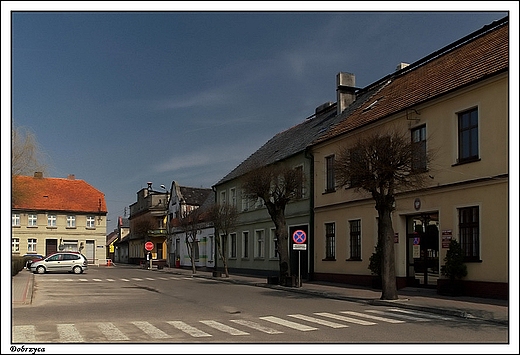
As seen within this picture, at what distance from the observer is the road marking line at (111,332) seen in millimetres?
11289

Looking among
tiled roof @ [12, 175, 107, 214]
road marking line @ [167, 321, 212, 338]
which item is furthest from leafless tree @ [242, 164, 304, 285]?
tiled roof @ [12, 175, 107, 214]

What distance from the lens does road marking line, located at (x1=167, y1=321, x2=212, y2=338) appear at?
1163 cm

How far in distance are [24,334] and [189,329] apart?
10.7ft

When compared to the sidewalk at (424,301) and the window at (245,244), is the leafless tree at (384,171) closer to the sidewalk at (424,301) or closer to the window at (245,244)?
the sidewalk at (424,301)

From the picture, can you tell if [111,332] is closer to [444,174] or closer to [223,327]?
[223,327]

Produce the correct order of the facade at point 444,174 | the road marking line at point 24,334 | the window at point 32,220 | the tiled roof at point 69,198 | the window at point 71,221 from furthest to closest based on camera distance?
the window at point 71,221 → the tiled roof at point 69,198 → the window at point 32,220 → the facade at point 444,174 → the road marking line at point 24,334

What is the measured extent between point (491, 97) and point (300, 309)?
359 inches

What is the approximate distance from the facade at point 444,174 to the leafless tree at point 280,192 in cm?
252

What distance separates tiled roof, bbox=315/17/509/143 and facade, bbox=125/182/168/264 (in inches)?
1713

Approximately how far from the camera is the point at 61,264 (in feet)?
138

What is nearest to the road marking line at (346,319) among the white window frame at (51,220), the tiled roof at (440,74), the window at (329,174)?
the tiled roof at (440,74)

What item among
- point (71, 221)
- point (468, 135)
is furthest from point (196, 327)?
point (71, 221)

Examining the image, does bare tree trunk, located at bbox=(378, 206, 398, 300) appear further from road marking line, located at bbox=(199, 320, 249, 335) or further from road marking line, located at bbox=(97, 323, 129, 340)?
road marking line, located at bbox=(97, 323, 129, 340)

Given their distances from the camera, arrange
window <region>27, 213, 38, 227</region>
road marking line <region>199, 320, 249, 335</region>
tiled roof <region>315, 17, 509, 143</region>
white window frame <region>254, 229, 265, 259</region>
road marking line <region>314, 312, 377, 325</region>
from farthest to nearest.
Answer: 1. window <region>27, 213, 38, 227</region>
2. white window frame <region>254, 229, 265, 259</region>
3. tiled roof <region>315, 17, 509, 143</region>
4. road marking line <region>314, 312, 377, 325</region>
5. road marking line <region>199, 320, 249, 335</region>
